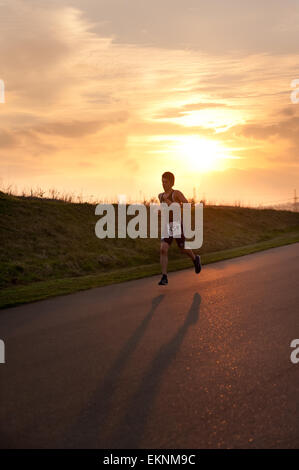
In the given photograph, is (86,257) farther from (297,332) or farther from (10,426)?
(10,426)

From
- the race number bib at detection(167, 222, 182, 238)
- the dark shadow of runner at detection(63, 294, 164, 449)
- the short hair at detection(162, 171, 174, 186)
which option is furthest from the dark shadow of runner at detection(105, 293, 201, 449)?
the short hair at detection(162, 171, 174, 186)

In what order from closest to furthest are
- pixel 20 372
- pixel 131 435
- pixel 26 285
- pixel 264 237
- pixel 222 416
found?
pixel 131 435, pixel 222 416, pixel 20 372, pixel 26 285, pixel 264 237

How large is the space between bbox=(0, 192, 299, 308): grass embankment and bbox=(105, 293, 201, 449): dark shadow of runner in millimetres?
4027

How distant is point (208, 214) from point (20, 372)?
21066mm

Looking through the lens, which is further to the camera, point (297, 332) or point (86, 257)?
point (86, 257)

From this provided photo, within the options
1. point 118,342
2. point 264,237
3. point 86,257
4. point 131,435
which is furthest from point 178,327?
point 264,237

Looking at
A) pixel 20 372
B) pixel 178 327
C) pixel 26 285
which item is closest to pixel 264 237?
pixel 26 285

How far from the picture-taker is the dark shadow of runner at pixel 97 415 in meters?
3.33

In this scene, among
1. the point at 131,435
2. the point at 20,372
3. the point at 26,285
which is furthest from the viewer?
the point at 26,285

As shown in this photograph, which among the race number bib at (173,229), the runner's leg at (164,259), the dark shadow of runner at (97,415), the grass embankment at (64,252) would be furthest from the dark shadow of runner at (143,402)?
the race number bib at (173,229)

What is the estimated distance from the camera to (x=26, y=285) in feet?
35.7

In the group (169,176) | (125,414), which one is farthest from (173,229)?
(125,414)

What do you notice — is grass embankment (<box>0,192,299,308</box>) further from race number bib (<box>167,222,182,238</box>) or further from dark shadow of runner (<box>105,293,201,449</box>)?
dark shadow of runner (<box>105,293,201,449</box>)

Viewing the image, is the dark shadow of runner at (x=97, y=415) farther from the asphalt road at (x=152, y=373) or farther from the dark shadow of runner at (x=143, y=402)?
the dark shadow of runner at (x=143, y=402)
